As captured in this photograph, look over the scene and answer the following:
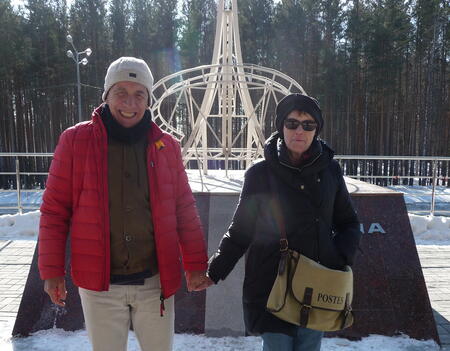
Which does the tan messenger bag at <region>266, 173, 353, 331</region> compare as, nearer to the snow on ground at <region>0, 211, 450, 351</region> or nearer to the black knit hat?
the black knit hat

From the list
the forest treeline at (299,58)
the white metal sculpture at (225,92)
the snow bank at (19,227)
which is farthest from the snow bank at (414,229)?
the forest treeline at (299,58)

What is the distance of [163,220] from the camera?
1.72 meters

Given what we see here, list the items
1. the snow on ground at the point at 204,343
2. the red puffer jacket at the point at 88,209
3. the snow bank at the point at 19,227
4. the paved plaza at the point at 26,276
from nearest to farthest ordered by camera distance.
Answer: the red puffer jacket at the point at 88,209 → the snow on ground at the point at 204,343 → the paved plaza at the point at 26,276 → the snow bank at the point at 19,227

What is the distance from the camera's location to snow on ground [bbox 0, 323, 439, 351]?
9.50 feet

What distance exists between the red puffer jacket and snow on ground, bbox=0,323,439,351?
1389mm

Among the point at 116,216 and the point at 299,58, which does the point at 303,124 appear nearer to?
the point at 116,216

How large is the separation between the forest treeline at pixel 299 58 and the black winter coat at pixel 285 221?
17.7 meters

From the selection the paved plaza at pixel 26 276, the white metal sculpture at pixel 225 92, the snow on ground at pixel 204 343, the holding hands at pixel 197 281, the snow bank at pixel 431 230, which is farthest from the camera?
the snow bank at pixel 431 230

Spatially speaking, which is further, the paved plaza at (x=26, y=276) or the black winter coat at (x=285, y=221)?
the paved plaza at (x=26, y=276)

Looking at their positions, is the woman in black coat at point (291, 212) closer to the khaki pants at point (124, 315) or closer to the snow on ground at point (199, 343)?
the khaki pants at point (124, 315)

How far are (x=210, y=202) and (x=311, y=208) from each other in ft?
5.84

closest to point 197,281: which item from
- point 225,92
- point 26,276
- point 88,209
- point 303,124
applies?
point 88,209

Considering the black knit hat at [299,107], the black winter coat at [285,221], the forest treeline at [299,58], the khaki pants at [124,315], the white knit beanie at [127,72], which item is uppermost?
the forest treeline at [299,58]

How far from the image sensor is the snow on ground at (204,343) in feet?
9.50
